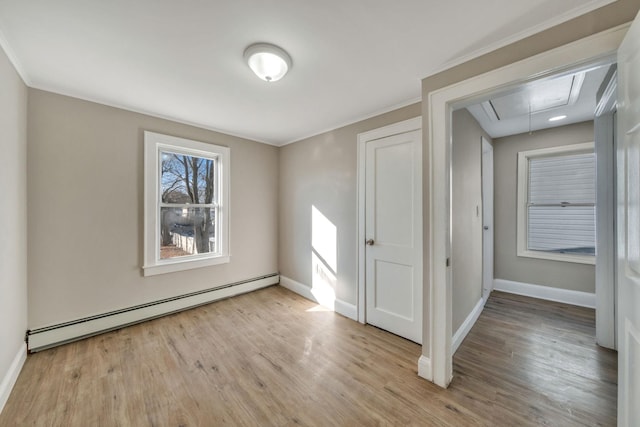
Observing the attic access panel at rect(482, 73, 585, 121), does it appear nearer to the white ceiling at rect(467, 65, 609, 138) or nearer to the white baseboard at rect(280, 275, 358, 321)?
the white ceiling at rect(467, 65, 609, 138)

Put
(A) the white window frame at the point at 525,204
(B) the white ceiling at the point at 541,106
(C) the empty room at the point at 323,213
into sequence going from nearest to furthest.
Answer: (C) the empty room at the point at 323,213, (B) the white ceiling at the point at 541,106, (A) the white window frame at the point at 525,204

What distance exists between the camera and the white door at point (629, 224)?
0.96 meters

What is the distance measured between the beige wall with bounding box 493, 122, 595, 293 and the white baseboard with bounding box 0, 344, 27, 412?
17.5ft

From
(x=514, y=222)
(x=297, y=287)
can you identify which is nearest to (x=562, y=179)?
(x=514, y=222)

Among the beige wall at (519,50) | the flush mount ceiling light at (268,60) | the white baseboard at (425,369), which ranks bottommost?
the white baseboard at (425,369)

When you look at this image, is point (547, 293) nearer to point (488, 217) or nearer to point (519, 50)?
point (488, 217)

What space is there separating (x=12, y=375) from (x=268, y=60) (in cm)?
288

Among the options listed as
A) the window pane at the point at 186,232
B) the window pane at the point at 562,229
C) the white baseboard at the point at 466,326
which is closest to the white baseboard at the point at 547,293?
the window pane at the point at 562,229

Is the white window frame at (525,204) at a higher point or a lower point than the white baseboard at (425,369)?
higher

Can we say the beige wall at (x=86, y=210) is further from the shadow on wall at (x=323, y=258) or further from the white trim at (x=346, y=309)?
the white trim at (x=346, y=309)

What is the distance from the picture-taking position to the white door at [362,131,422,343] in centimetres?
233

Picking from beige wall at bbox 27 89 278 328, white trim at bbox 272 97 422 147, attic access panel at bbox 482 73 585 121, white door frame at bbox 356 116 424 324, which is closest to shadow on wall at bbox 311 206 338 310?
white door frame at bbox 356 116 424 324

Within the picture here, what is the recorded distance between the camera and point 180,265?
2969 millimetres

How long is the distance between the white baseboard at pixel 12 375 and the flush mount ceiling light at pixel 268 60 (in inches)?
106
